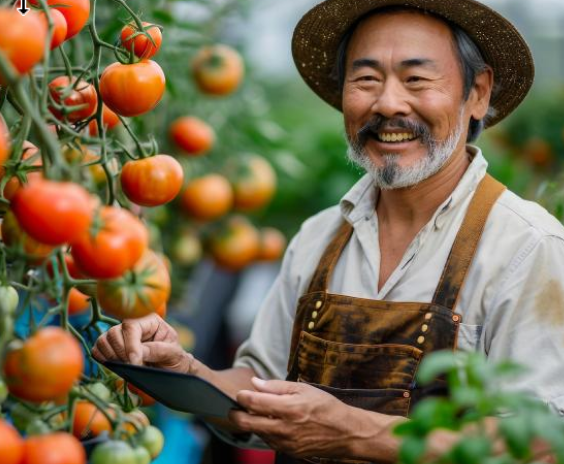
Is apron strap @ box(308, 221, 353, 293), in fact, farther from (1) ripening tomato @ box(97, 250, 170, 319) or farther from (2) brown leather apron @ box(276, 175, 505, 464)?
(1) ripening tomato @ box(97, 250, 170, 319)

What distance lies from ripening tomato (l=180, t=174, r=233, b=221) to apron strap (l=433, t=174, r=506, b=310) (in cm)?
121

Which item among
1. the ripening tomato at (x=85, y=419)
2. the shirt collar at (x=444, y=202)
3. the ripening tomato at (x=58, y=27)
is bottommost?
the ripening tomato at (x=85, y=419)

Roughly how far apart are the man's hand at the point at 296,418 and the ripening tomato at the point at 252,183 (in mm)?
1515

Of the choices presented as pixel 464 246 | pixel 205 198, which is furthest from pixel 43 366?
pixel 205 198

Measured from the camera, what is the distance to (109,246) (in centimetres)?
97

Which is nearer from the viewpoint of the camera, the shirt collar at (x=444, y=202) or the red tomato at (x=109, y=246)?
the red tomato at (x=109, y=246)

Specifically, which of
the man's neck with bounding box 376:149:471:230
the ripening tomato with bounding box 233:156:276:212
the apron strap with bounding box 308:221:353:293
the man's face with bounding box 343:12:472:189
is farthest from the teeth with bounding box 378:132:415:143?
the ripening tomato with bounding box 233:156:276:212

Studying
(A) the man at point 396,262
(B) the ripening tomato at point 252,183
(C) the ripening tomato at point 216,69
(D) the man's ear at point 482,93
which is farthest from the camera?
(B) the ripening tomato at point 252,183

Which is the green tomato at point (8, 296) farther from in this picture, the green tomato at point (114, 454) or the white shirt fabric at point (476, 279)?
the white shirt fabric at point (476, 279)

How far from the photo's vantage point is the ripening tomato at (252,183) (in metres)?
2.93

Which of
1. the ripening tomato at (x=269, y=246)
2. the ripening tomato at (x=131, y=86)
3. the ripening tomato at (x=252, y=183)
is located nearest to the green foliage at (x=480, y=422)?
the ripening tomato at (x=131, y=86)

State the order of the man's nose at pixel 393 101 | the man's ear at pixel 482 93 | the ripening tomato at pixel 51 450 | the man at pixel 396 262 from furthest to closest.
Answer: the man's ear at pixel 482 93 → the man's nose at pixel 393 101 → the man at pixel 396 262 → the ripening tomato at pixel 51 450

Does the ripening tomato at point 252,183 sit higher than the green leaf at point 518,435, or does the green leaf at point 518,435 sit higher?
the ripening tomato at point 252,183

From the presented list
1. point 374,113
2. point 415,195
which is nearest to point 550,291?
point 415,195
